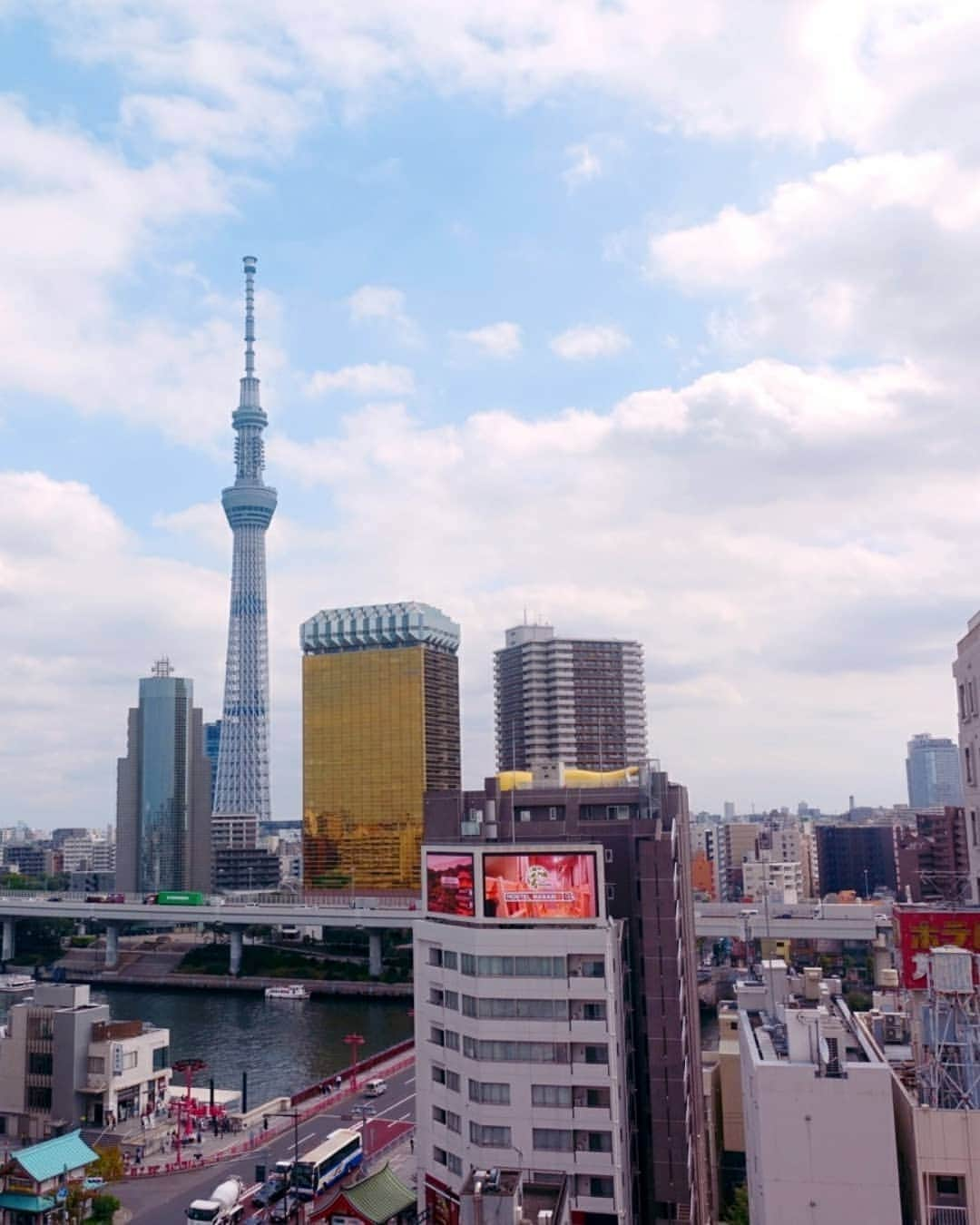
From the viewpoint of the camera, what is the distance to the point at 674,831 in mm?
29188

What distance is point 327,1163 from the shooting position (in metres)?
30.5

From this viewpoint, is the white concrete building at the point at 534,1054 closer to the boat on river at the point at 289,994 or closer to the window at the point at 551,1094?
the window at the point at 551,1094

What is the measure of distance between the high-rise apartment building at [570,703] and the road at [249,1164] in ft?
294

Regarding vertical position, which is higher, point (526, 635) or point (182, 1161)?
point (526, 635)

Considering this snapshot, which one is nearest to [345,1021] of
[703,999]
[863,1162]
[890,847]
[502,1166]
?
[703,999]

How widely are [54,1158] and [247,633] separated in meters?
164

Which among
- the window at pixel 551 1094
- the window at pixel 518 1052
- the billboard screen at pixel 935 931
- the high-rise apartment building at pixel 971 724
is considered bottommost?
the window at pixel 551 1094

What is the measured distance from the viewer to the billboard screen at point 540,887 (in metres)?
25.6

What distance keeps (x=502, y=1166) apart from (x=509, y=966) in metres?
4.16

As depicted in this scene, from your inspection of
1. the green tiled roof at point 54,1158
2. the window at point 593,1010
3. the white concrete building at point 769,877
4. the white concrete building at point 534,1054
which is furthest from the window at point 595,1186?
the white concrete building at point 769,877

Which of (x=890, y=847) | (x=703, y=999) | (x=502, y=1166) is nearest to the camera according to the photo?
(x=502, y=1166)

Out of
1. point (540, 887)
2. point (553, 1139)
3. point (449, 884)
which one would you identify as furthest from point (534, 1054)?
point (449, 884)

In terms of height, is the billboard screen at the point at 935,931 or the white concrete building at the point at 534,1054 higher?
the billboard screen at the point at 935,931

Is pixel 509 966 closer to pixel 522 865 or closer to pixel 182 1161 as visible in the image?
pixel 522 865
